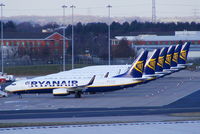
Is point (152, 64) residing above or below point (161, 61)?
above

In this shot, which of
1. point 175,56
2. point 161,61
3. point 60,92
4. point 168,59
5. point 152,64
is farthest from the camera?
point 175,56

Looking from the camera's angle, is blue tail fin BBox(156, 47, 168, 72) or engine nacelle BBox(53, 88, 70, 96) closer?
engine nacelle BBox(53, 88, 70, 96)

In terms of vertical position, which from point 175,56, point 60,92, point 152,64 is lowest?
point 60,92

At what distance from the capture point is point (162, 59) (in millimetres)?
63938

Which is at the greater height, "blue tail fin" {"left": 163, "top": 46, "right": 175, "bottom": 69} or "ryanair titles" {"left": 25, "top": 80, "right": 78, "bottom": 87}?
"blue tail fin" {"left": 163, "top": 46, "right": 175, "bottom": 69}

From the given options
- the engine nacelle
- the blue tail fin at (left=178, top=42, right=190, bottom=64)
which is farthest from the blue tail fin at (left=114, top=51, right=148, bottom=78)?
the blue tail fin at (left=178, top=42, right=190, bottom=64)

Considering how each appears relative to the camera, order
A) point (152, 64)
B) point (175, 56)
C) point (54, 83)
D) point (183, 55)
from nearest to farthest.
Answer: point (54, 83), point (152, 64), point (175, 56), point (183, 55)

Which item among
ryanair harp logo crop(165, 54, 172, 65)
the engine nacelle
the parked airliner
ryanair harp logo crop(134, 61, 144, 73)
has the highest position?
ryanair harp logo crop(134, 61, 144, 73)

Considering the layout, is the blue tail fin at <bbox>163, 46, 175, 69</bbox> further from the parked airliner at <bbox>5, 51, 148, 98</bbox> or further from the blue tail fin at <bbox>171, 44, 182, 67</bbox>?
the parked airliner at <bbox>5, 51, 148, 98</bbox>

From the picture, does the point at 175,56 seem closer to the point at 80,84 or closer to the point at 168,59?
the point at 168,59

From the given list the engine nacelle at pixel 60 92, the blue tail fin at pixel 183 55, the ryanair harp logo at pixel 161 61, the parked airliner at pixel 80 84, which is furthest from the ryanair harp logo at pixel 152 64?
the blue tail fin at pixel 183 55

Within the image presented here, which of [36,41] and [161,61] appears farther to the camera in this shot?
[36,41]

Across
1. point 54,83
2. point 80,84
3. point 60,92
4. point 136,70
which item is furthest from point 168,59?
point 60,92

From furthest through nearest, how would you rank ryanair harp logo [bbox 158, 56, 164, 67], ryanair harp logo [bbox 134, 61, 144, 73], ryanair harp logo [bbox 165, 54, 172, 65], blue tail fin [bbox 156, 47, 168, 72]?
1. ryanair harp logo [bbox 165, 54, 172, 65]
2. ryanair harp logo [bbox 158, 56, 164, 67]
3. blue tail fin [bbox 156, 47, 168, 72]
4. ryanair harp logo [bbox 134, 61, 144, 73]
